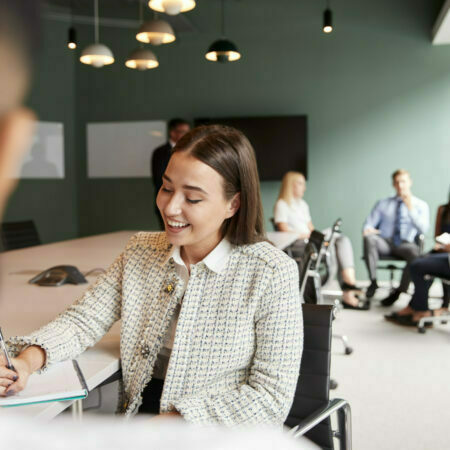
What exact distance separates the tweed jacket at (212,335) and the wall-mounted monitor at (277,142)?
17.7ft

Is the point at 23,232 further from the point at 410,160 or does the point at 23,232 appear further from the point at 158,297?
the point at 410,160

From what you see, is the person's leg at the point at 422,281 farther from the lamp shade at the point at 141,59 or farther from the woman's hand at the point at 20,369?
the woman's hand at the point at 20,369

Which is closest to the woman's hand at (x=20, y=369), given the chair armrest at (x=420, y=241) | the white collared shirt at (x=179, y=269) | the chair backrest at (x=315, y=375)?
the white collared shirt at (x=179, y=269)

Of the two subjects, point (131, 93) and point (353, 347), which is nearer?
point (353, 347)

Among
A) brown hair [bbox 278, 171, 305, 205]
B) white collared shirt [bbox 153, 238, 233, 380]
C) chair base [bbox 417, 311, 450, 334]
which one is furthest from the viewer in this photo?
brown hair [bbox 278, 171, 305, 205]

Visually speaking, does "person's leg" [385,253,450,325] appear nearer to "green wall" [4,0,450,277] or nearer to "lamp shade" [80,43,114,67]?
"green wall" [4,0,450,277]

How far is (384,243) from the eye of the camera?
551 cm

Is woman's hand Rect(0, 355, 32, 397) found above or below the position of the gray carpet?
above

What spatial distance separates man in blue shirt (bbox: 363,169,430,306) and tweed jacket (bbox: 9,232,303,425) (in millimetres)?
4259

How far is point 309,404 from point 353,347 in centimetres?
251

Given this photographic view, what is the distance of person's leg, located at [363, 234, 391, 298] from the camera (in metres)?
5.39

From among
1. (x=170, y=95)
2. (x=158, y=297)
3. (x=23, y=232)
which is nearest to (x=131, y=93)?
(x=170, y=95)

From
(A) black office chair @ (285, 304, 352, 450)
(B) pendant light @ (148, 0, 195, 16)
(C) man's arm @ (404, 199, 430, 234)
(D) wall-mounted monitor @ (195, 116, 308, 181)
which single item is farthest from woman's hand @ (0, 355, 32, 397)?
(D) wall-mounted monitor @ (195, 116, 308, 181)

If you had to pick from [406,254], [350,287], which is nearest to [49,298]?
[350,287]
